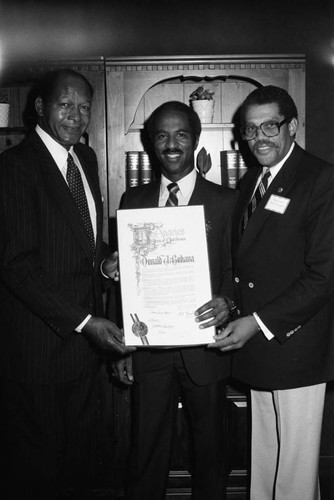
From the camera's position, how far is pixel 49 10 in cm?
340

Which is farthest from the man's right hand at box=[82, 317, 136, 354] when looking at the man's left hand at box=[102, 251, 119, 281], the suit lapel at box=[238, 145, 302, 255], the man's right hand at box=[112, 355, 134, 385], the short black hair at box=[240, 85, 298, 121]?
the short black hair at box=[240, 85, 298, 121]

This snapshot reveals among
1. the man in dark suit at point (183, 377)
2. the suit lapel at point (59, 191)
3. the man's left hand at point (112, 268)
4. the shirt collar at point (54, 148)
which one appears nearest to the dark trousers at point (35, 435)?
the man in dark suit at point (183, 377)

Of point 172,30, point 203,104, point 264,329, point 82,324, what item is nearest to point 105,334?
point 82,324

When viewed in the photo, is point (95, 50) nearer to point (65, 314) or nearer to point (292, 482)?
point (65, 314)

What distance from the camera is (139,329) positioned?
6.52 feet

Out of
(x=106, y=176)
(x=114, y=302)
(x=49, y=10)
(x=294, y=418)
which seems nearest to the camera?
(x=294, y=418)

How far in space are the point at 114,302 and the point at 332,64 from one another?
2.25 m

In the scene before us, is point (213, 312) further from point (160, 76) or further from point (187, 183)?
point (160, 76)

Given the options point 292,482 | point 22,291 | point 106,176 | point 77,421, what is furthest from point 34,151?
point 292,482

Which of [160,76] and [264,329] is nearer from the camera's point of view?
[264,329]

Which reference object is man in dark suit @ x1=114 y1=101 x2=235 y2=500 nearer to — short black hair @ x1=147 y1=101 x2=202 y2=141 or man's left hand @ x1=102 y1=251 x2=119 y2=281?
short black hair @ x1=147 y1=101 x2=202 y2=141

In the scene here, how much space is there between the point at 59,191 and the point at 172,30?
1.87 meters

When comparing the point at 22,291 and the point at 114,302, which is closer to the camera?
the point at 22,291

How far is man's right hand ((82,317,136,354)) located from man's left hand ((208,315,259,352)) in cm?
36
